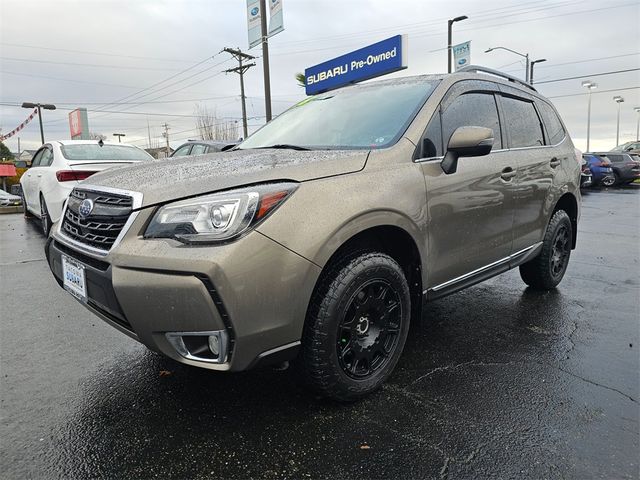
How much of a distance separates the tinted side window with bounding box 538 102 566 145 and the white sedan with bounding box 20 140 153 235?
15.4 feet

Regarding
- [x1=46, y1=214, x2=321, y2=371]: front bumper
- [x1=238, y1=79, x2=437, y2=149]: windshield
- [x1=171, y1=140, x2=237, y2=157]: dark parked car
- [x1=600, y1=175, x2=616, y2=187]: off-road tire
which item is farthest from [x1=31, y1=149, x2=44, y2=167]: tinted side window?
[x1=600, y1=175, x2=616, y2=187]: off-road tire

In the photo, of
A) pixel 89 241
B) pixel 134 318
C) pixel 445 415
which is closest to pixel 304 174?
pixel 134 318

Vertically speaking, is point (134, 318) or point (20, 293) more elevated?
point (134, 318)

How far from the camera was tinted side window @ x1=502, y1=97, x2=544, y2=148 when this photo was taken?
11.7ft

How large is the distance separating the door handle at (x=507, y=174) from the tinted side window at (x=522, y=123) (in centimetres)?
27

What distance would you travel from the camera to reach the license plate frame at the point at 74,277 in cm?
221

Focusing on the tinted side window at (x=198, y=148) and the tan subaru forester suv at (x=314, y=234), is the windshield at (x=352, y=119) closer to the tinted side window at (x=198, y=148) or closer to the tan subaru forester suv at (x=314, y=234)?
the tan subaru forester suv at (x=314, y=234)

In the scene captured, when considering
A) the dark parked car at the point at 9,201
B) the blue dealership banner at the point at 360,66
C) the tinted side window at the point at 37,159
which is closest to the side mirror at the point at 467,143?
the tinted side window at the point at 37,159

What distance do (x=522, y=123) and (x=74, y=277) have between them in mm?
3452

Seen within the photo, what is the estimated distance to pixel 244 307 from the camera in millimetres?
1833

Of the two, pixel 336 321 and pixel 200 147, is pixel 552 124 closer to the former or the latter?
pixel 336 321

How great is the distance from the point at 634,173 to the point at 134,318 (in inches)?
903

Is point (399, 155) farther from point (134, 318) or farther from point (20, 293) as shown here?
point (20, 293)

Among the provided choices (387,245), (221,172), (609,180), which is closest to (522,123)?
(387,245)
